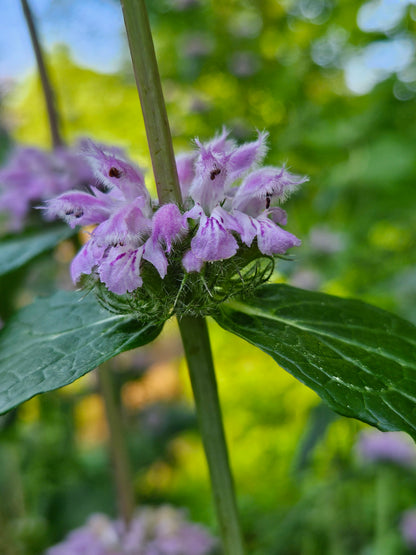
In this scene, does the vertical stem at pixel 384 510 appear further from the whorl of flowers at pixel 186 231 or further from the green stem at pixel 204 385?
the whorl of flowers at pixel 186 231

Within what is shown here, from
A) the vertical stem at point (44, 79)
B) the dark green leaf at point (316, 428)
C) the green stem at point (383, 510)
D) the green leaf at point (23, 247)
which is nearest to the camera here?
the green leaf at point (23, 247)

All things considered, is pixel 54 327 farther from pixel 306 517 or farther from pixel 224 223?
pixel 306 517

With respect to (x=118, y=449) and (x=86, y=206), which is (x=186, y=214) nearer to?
(x=86, y=206)

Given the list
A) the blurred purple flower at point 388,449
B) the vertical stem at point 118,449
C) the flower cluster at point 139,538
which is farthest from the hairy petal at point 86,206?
the blurred purple flower at point 388,449

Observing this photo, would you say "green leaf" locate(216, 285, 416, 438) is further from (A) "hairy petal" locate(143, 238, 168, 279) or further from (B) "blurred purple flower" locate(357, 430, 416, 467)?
(B) "blurred purple flower" locate(357, 430, 416, 467)

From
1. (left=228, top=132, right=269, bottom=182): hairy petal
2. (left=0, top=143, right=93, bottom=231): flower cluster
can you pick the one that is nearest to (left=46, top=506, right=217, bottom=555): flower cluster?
(left=0, top=143, right=93, bottom=231): flower cluster

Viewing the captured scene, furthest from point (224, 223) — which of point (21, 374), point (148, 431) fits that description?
point (148, 431)
